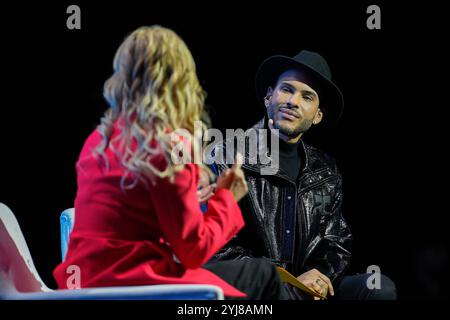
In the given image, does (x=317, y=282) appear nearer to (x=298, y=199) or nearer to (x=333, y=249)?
(x=333, y=249)

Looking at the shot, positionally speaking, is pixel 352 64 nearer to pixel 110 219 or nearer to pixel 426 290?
pixel 426 290

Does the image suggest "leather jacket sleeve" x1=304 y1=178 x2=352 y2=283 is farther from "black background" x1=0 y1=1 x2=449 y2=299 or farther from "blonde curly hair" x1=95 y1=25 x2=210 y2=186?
"blonde curly hair" x1=95 y1=25 x2=210 y2=186

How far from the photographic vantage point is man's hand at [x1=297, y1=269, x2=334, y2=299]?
2.96m

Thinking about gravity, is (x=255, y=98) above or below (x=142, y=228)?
above

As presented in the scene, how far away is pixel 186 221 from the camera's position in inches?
76.1

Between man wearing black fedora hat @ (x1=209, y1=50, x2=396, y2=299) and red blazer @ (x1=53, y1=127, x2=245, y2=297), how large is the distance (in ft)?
3.04

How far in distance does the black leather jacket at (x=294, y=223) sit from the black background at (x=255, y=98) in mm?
495

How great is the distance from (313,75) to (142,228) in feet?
5.01

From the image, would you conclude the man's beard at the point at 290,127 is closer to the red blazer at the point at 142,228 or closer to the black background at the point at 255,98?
the black background at the point at 255,98

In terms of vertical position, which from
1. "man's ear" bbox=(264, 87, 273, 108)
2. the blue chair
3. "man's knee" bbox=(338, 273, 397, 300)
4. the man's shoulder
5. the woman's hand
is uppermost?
"man's ear" bbox=(264, 87, 273, 108)

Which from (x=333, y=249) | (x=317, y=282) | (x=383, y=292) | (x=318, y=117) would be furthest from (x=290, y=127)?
(x=383, y=292)

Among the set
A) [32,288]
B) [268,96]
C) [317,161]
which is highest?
[268,96]

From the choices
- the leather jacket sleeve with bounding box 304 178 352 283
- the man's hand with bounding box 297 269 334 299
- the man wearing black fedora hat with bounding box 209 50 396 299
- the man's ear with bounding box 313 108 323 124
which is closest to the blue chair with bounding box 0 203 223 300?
the man wearing black fedora hat with bounding box 209 50 396 299

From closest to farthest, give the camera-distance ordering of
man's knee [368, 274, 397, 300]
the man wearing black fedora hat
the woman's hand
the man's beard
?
the woman's hand < man's knee [368, 274, 397, 300] < the man wearing black fedora hat < the man's beard
